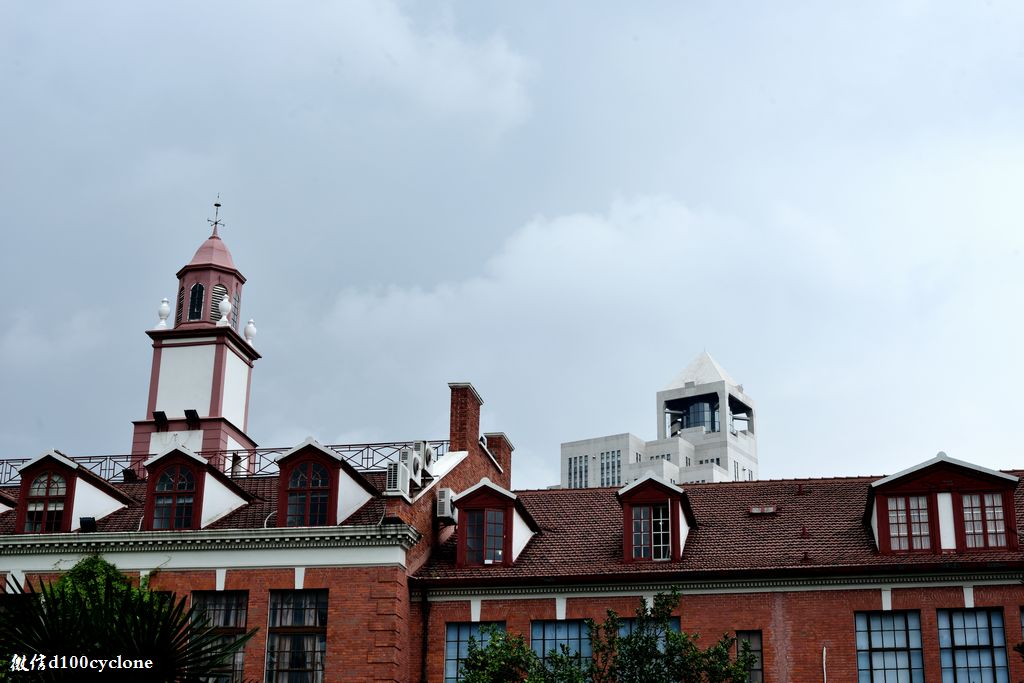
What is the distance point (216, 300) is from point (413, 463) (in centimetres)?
1408

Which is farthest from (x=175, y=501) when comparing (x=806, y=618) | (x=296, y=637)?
(x=806, y=618)

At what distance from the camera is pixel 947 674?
33.1 m

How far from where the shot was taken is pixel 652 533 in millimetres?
36750

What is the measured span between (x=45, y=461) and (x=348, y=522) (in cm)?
→ 933

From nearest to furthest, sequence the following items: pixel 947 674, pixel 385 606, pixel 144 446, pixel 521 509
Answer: pixel 947 674 < pixel 385 606 < pixel 521 509 < pixel 144 446

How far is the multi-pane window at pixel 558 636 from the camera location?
35.6 meters

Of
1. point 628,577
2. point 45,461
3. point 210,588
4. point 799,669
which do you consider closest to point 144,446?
point 45,461

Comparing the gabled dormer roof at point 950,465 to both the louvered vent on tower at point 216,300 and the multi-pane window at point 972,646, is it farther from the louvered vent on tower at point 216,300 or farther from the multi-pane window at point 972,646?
the louvered vent on tower at point 216,300

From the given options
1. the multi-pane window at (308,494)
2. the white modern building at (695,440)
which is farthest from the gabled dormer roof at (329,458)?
the white modern building at (695,440)

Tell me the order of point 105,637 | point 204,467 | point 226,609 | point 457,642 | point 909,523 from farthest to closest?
point 204,467 → point 226,609 → point 457,642 → point 909,523 → point 105,637

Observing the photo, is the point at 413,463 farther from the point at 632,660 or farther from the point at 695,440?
the point at 695,440

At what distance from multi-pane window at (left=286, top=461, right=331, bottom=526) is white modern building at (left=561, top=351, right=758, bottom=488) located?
148635 millimetres

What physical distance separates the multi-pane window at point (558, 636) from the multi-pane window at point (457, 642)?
918 mm

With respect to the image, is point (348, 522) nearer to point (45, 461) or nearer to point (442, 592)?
point (442, 592)
